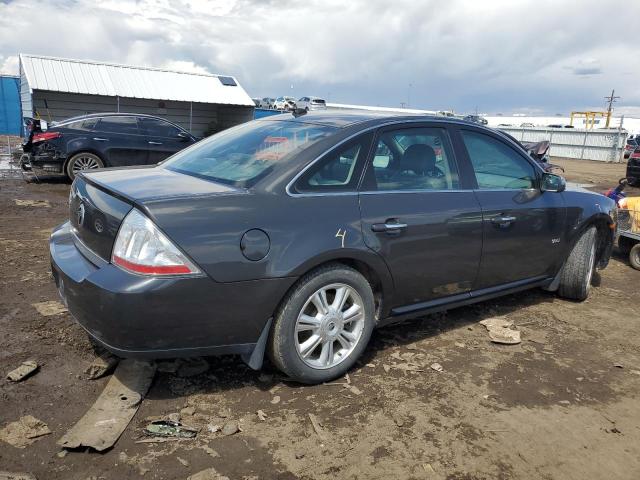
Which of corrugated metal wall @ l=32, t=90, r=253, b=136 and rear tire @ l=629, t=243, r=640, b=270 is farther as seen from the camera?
corrugated metal wall @ l=32, t=90, r=253, b=136

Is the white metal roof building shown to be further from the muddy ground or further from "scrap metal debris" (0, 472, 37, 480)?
"scrap metal debris" (0, 472, 37, 480)

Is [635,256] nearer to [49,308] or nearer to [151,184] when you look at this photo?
[151,184]

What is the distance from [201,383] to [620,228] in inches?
233

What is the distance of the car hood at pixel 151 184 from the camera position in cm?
274

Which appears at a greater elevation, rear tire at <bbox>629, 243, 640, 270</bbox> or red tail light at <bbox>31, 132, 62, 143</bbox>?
red tail light at <bbox>31, 132, 62, 143</bbox>

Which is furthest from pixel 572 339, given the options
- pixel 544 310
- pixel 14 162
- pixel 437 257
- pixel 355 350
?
pixel 14 162

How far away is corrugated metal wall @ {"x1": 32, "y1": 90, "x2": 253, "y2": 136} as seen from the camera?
18469 millimetres

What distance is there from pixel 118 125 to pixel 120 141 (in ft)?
1.37

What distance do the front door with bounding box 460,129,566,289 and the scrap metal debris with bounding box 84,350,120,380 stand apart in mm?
2615

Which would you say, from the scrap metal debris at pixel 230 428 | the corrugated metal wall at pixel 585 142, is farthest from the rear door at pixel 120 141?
the corrugated metal wall at pixel 585 142

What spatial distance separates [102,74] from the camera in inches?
708

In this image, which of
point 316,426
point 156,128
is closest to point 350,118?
point 316,426

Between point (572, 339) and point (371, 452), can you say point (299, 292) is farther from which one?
point (572, 339)

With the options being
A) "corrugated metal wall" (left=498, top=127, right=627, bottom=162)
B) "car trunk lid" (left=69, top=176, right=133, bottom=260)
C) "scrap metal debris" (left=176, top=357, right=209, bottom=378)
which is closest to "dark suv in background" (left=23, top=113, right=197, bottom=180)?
"car trunk lid" (left=69, top=176, right=133, bottom=260)
